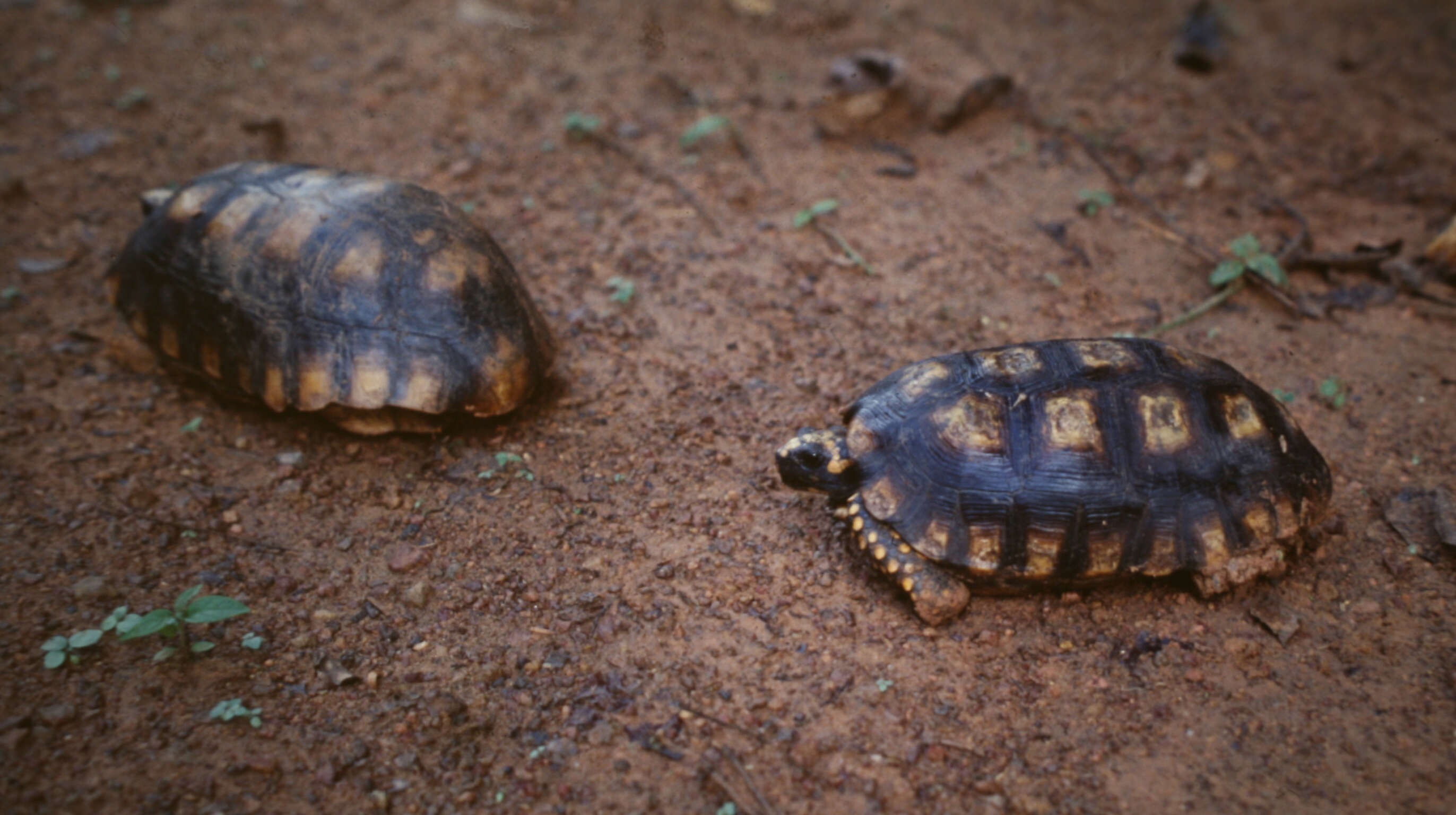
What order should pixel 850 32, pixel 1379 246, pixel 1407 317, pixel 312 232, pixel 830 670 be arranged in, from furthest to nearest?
1. pixel 850 32
2. pixel 1379 246
3. pixel 1407 317
4. pixel 312 232
5. pixel 830 670

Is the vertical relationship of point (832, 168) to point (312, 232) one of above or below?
below

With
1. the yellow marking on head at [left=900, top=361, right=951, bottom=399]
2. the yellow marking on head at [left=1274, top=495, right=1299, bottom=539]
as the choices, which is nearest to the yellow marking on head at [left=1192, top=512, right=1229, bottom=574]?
the yellow marking on head at [left=1274, top=495, right=1299, bottom=539]

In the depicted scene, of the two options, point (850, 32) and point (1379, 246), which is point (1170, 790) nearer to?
point (1379, 246)

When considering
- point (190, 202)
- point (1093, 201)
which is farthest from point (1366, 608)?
point (190, 202)

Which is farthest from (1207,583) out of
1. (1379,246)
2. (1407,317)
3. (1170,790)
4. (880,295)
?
(1379,246)

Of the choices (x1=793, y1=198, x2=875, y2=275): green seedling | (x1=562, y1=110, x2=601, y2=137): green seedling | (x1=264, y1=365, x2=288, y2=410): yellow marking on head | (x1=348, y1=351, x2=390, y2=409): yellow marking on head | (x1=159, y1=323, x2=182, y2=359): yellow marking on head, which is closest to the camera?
(x1=348, y1=351, x2=390, y2=409): yellow marking on head

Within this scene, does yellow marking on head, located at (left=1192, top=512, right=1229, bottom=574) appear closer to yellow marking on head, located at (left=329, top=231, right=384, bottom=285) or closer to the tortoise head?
the tortoise head
